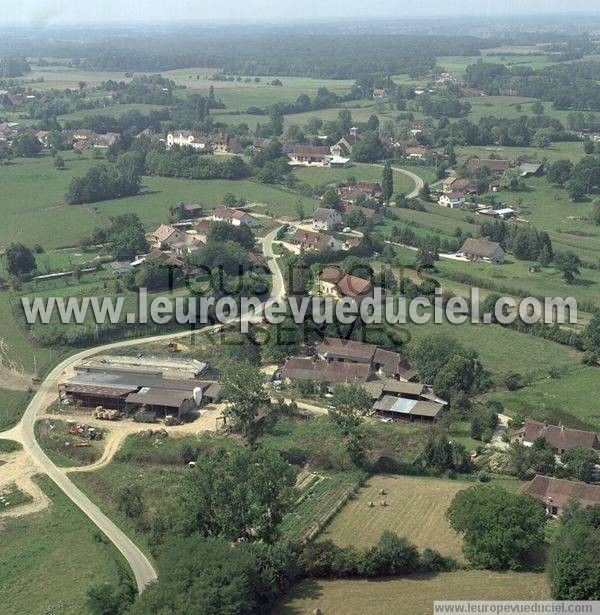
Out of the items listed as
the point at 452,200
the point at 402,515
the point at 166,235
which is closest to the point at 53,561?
the point at 402,515

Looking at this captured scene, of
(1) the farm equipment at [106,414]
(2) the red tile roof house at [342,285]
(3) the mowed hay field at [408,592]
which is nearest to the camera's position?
(3) the mowed hay field at [408,592]

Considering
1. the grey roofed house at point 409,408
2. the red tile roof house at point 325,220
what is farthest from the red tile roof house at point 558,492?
the red tile roof house at point 325,220

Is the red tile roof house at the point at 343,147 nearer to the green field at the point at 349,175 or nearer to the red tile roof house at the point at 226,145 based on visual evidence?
the green field at the point at 349,175

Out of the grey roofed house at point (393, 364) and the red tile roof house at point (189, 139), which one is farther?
the red tile roof house at point (189, 139)

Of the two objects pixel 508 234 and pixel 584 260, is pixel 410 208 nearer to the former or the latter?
pixel 508 234

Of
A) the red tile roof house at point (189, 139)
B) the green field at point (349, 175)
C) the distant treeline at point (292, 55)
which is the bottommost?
the green field at point (349, 175)

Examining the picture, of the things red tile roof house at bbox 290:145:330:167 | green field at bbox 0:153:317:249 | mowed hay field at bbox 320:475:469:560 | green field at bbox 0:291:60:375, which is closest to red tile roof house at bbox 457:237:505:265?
green field at bbox 0:153:317:249

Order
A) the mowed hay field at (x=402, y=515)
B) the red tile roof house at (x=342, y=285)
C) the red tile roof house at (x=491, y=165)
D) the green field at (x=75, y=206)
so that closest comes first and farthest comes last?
1. the mowed hay field at (x=402, y=515)
2. the red tile roof house at (x=342, y=285)
3. the green field at (x=75, y=206)
4. the red tile roof house at (x=491, y=165)
